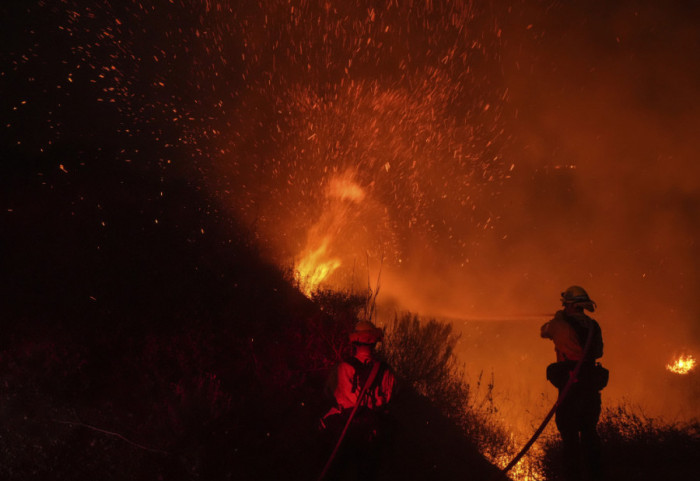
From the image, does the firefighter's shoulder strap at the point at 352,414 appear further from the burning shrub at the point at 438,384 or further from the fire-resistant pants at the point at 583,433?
the burning shrub at the point at 438,384

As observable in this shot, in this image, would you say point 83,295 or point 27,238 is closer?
point 83,295

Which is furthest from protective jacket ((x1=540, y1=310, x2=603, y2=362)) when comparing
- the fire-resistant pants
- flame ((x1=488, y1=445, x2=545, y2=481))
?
flame ((x1=488, y1=445, x2=545, y2=481))

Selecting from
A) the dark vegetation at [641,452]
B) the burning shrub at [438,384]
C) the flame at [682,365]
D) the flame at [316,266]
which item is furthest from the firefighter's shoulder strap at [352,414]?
the flame at [682,365]

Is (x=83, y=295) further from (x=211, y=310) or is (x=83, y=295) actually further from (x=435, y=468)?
(x=435, y=468)

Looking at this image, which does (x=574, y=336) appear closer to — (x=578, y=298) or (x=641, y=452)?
(x=578, y=298)

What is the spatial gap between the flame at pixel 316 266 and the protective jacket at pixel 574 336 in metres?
10.2

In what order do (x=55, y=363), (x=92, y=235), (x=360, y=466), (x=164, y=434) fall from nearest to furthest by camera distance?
(x=360, y=466) < (x=164, y=434) < (x=55, y=363) < (x=92, y=235)

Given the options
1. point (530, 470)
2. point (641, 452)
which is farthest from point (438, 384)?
point (641, 452)

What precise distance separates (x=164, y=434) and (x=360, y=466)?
271cm

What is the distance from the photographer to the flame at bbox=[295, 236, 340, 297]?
51.2 feet

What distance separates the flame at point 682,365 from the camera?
50062mm

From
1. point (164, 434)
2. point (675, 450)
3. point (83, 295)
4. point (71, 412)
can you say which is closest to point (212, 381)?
point (164, 434)

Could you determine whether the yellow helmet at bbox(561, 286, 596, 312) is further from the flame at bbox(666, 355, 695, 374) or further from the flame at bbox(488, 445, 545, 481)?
the flame at bbox(666, 355, 695, 374)

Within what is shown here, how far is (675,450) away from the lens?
21.9 feet
